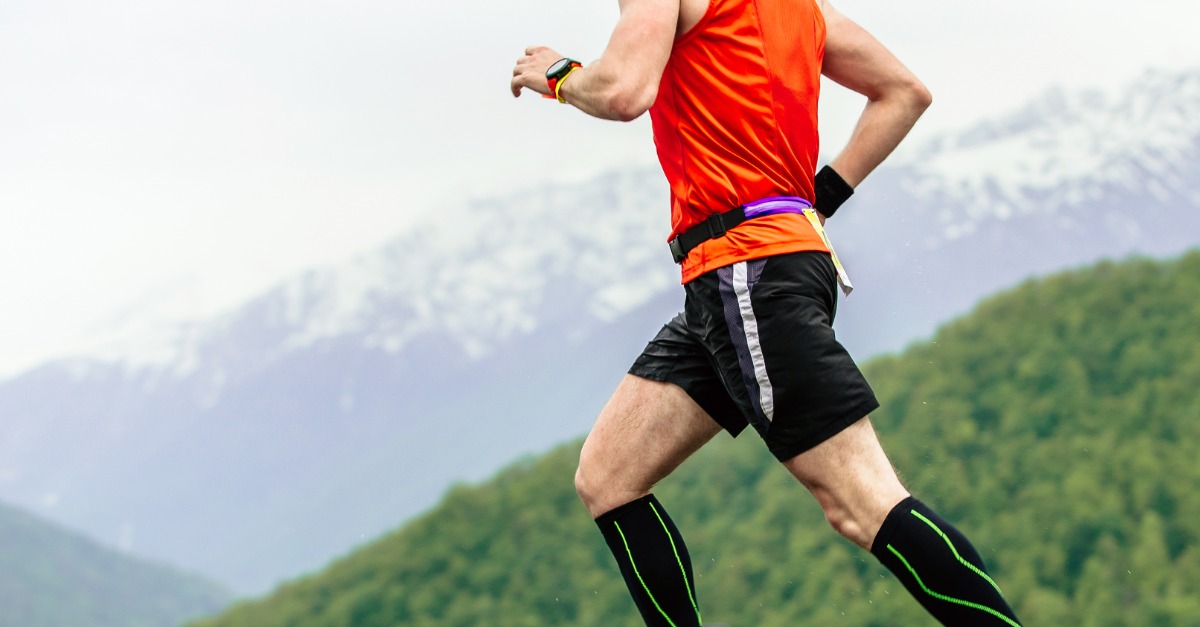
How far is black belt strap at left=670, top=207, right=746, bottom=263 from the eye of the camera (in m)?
2.22

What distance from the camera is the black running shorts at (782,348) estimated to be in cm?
208

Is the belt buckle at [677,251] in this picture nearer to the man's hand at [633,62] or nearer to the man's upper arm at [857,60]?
the man's hand at [633,62]

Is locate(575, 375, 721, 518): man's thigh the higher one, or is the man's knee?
locate(575, 375, 721, 518): man's thigh

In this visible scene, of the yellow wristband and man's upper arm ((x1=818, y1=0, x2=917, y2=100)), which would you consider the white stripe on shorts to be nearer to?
the yellow wristband

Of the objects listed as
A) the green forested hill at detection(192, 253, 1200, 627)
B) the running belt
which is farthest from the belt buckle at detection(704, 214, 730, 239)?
the green forested hill at detection(192, 253, 1200, 627)

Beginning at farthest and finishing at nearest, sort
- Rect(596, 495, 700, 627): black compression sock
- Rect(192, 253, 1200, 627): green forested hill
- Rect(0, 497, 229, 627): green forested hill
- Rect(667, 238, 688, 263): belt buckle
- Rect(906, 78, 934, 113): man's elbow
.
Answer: Rect(0, 497, 229, 627): green forested hill < Rect(192, 253, 1200, 627): green forested hill < Rect(906, 78, 934, 113): man's elbow < Rect(596, 495, 700, 627): black compression sock < Rect(667, 238, 688, 263): belt buckle

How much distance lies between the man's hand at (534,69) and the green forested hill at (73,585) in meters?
57.7

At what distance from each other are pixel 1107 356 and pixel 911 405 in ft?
11.4

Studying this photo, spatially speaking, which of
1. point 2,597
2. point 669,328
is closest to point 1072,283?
point 669,328

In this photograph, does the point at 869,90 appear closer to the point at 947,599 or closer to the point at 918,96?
the point at 918,96

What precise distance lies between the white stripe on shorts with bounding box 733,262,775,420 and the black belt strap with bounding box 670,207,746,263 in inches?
3.7

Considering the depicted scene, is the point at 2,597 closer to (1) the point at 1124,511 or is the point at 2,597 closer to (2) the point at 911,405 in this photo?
(2) the point at 911,405

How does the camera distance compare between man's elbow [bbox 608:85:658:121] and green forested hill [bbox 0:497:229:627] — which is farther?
green forested hill [bbox 0:497:229:627]

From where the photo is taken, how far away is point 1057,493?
1953cm
